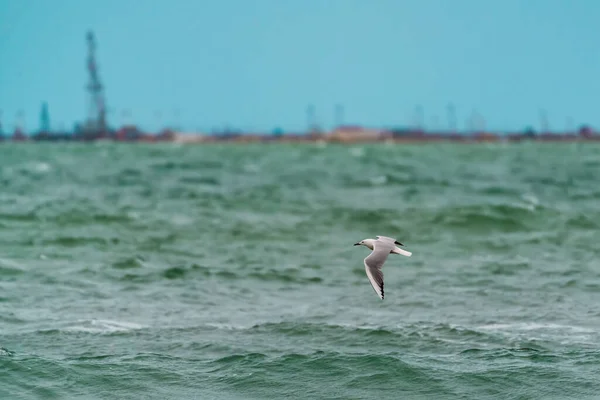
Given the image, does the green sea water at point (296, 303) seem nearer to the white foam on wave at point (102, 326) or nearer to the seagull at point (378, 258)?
the white foam on wave at point (102, 326)

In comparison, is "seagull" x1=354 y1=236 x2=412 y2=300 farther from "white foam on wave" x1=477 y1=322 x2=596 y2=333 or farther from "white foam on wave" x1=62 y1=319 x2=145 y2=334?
"white foam on wave" x1=62 y1=319 x2=145 y2=334

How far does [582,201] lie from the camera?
32750 mm

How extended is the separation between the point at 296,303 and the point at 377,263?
4.69 m

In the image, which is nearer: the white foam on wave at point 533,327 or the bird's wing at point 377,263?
the bird's wing at point 377,263

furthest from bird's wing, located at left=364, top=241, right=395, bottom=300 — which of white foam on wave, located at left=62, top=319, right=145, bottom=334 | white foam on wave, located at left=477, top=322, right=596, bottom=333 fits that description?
white foam on wave, located at left=62, top=319, right=145, bottom=334

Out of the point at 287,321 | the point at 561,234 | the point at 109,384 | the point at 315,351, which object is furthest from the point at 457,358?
the point at 561,234

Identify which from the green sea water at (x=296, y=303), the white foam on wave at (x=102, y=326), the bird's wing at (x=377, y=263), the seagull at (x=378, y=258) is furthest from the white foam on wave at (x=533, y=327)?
the white foam on wave at (x=102, y=326)

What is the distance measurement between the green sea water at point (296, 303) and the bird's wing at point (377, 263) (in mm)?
1380

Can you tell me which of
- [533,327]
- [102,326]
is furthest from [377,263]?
[102,326]

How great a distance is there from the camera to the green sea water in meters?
11.1

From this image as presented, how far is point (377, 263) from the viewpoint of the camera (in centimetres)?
1070

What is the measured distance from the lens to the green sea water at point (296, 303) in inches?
436

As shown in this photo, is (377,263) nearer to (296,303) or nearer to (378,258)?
(378,258)

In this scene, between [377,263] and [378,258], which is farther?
[378,258]
